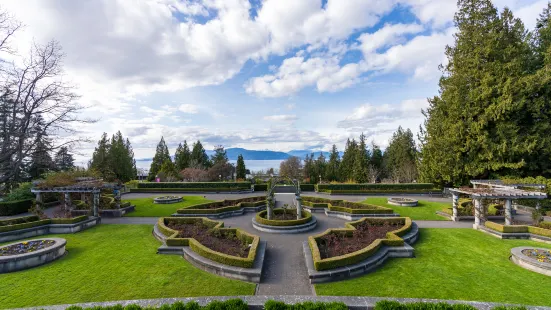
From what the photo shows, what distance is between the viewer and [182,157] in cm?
5712

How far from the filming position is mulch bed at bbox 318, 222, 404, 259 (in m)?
11.8

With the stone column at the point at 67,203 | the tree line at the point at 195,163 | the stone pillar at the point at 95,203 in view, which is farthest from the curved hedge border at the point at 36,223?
the tree line at the point at 195,163

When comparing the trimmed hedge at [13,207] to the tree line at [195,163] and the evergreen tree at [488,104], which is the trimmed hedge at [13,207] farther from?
the evergreen tree at [488,104]

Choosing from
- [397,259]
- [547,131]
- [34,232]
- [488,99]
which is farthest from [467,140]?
[34,232]

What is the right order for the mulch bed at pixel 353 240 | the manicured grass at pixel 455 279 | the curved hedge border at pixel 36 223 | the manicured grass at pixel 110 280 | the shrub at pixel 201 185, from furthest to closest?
the shrub at pixel 201 185 < the curved hedge border at pixel 36 223 < the mulch bed at pixel 353 240 < the manicured grass at pixel 455 279 < the manicured grass at pixel 110 280

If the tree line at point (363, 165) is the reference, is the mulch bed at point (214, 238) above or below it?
below

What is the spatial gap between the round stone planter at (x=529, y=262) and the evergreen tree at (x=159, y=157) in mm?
57030

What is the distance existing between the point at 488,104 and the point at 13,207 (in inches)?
1798

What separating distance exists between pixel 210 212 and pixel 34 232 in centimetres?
1115

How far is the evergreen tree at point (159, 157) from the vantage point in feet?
183

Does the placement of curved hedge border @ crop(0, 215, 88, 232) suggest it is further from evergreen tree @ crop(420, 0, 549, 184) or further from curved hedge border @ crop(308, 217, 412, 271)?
evergreen tree @ crop(420, 0, 549, 184)

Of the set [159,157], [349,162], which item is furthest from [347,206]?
[159,157]

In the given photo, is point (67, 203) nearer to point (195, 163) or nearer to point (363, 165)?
point (195, 163)

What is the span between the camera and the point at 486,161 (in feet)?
82.5
